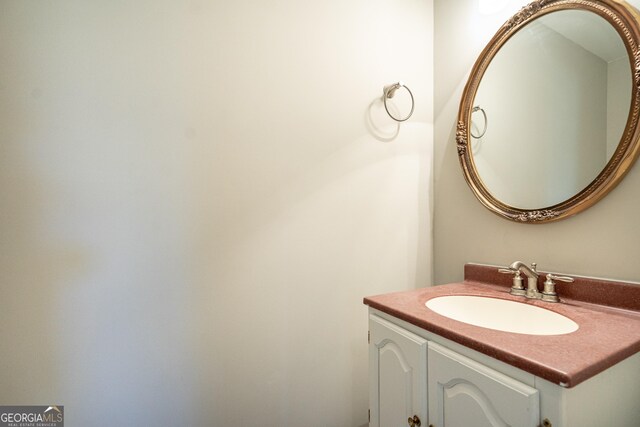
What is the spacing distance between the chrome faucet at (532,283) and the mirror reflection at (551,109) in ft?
0.87

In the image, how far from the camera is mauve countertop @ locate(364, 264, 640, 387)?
554mm

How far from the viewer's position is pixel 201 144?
1057mm

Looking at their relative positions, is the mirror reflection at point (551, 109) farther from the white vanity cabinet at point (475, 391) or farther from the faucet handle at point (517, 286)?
the white vanity cabinet at point (475, 391)

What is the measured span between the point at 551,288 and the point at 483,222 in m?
0.39

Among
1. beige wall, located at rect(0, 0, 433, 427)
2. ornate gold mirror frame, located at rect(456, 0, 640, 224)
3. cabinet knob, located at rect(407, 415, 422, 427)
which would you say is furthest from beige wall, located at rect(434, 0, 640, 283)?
cabinet knob, located at rect(407, 415, 422, 427)

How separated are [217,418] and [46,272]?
2.60 ft

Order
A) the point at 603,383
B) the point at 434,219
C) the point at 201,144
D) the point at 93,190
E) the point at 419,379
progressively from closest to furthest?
1. the point at 603,383
2. the point at 419,379
3. the point at 93,190
4. the point at 201,144
5. the point at 434,219

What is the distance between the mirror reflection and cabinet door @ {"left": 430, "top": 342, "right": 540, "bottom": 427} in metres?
→ 0.75

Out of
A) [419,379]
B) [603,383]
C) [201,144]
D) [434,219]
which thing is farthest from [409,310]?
[201,144]

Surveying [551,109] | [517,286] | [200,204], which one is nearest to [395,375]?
[517,286]

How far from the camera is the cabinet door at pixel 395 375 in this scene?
0.81m

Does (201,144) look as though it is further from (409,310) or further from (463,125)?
(463,125)

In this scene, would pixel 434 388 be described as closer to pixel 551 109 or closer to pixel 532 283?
pixel 532 283

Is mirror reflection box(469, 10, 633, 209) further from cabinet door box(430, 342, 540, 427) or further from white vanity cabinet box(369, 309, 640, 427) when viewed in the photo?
cabinet door box(430, 342, 540, 427)
